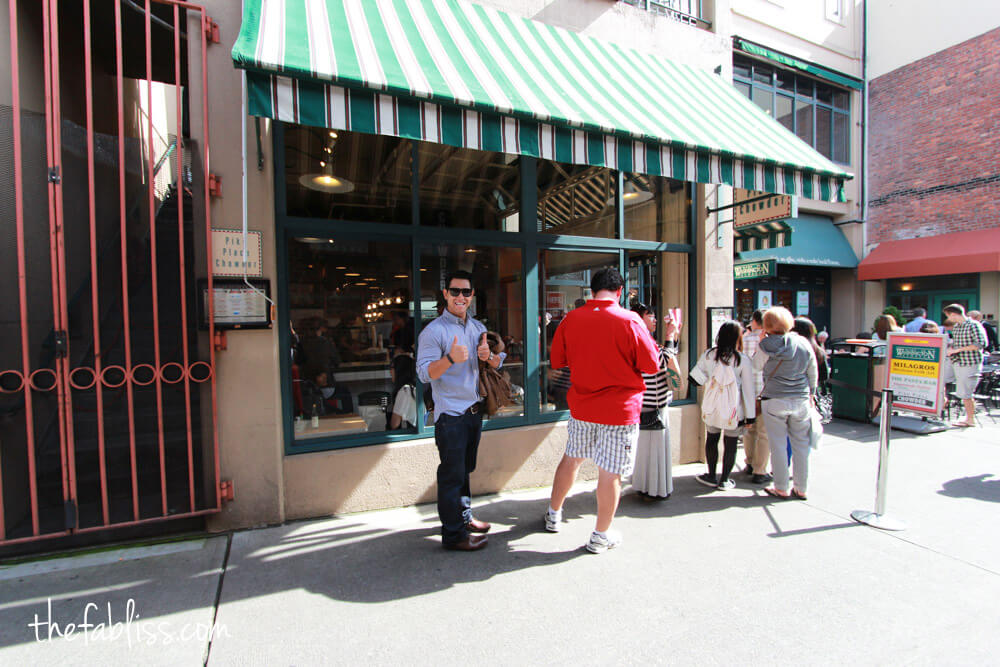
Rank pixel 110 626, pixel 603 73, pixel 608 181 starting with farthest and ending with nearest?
pixel 608 181 → pixel 603 73 → pixel 110 626

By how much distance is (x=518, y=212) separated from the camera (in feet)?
15.0

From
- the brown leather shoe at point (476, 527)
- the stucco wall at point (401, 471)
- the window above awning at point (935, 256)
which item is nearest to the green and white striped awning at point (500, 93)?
the stucco wall at point (401, 471)

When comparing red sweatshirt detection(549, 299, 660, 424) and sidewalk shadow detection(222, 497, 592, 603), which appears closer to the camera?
sidewalk shadow detection(222, 497, 592, 603)

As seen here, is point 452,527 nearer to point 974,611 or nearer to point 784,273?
point 974,611

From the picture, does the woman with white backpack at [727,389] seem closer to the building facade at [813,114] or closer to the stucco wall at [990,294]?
the building facade at [813,114]

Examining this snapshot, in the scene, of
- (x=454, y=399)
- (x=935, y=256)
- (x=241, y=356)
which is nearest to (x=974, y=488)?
(x=454, y=399)

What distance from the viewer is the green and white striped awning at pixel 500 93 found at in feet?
9.08

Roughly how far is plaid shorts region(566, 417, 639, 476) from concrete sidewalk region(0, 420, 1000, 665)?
653mm

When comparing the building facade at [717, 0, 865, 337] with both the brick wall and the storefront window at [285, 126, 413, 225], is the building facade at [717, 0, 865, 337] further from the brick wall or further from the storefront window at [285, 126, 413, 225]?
the storefront window at [285, 126, 413, 225]

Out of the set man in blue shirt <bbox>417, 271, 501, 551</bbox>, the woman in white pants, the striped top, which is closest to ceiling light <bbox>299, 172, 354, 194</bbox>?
man in blue shirt <bbox>417, 271, 501, 551</bbox>

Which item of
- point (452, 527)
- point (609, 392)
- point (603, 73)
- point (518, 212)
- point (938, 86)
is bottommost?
point (452, 527)

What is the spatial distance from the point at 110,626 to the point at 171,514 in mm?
1070

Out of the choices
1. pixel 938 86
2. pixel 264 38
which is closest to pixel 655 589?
pixel 264 38

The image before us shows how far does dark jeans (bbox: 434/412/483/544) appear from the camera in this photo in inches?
125
